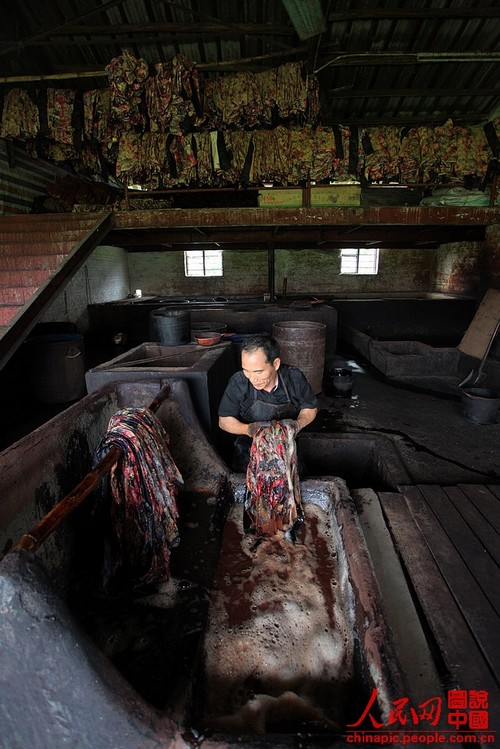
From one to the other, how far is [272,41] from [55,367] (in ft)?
24.3

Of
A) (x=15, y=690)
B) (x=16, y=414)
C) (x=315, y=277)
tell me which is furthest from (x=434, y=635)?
(x=315, y=277)

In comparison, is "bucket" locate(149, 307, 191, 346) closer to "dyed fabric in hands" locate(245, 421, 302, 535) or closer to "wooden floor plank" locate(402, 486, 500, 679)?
"dyed fabric in hands" locate(245, 421, 302, 535)

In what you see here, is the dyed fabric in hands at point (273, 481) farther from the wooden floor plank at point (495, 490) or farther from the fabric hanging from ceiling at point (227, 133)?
the fabric hanging from ceiling at point (227, 133)

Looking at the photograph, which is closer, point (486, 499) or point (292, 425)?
point (292, 425)

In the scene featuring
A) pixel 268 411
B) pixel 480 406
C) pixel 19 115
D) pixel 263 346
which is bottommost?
pixel 480 406

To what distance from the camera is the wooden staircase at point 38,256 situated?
17.9 ft

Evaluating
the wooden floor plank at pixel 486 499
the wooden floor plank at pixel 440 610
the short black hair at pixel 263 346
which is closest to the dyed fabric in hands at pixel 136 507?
the short black hair at pixel 263 346

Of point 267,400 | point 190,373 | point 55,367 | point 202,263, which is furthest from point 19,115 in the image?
point 267,400

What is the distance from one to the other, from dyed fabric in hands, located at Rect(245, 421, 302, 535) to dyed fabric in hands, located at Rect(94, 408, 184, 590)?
2.24 feet

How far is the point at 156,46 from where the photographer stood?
25.2ft

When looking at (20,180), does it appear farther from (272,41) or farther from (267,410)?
(267,410)

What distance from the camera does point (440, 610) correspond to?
2.10m

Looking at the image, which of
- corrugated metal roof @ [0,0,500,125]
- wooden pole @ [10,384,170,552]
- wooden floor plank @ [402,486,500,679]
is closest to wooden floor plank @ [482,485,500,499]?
wooden floor plank @ [402,486,500,679]

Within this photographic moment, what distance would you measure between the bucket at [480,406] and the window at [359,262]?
11.0 m
